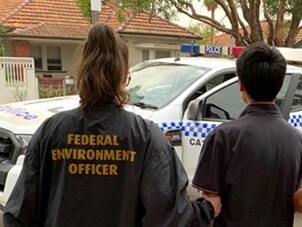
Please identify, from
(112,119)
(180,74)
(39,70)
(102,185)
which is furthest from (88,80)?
(39,70)

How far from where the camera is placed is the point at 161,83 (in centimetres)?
439

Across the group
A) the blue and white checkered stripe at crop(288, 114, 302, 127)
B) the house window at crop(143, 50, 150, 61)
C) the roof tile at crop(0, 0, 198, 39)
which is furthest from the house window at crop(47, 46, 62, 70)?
the blue and white checkered stripe at crop(288, 114, 302, 127)

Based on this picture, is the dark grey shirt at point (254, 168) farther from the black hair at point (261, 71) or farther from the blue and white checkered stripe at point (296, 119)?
the blue and white checkered stripe at point (296, 119)

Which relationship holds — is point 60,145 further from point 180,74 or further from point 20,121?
point 180,74

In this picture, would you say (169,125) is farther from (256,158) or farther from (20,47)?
(20,47)

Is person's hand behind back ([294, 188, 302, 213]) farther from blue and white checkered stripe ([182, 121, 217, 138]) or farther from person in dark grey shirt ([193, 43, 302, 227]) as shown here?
blue and white checkered stripe ([182, 121, 217, 138])

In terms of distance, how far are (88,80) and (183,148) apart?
2.45 m

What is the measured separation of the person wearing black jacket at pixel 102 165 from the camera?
1.59 meters

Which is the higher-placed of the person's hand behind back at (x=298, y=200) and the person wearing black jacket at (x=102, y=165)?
the person wearing black jacket at (x=102, y=165)

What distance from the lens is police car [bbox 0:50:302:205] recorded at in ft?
11.9

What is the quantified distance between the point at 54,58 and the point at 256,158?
16324 millimetres

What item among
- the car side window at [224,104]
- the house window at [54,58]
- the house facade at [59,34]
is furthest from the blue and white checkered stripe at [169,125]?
the house window at [54,58]

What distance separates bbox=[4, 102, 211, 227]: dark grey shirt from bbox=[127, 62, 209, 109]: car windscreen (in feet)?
7.62

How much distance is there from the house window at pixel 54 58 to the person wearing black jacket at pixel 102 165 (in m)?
16.0
